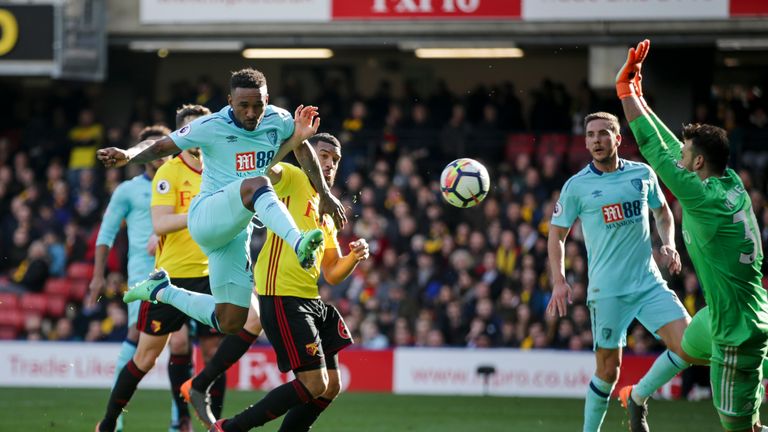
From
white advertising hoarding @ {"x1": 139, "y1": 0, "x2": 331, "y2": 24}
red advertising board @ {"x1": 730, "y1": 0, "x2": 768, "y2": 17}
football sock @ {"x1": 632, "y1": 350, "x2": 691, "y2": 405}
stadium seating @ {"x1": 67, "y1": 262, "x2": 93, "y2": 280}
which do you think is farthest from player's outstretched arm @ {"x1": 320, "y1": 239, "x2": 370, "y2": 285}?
stadium seating @ {"x1": 67, "y1": 262, "x2": 93, "y2": 280}

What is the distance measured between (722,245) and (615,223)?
1.88 meters

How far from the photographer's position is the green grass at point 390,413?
11172mm

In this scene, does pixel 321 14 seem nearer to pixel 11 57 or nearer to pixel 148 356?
pixel 11 57

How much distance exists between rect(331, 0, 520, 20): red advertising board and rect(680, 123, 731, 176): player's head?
33.6 ft

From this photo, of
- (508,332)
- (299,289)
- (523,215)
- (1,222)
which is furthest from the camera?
(1,222)

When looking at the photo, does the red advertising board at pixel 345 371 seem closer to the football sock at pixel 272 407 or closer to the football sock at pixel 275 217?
the football sock at pixel 272 407

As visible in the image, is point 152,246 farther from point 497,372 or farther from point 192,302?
point 497,372

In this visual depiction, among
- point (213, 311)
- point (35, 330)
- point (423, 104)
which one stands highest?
point (423, 104)

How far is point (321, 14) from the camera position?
690 inches

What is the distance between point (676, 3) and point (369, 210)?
5.15 m

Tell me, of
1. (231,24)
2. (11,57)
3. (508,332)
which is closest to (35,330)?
(11,57)

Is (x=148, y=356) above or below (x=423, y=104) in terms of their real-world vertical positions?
below

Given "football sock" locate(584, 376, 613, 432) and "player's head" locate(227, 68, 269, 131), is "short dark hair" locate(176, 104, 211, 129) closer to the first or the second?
"player's head" locate(227, 68, 269, 131)

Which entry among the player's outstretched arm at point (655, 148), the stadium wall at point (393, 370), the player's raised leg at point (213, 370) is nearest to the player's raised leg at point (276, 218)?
the player's raised leg at point (213, 370)
